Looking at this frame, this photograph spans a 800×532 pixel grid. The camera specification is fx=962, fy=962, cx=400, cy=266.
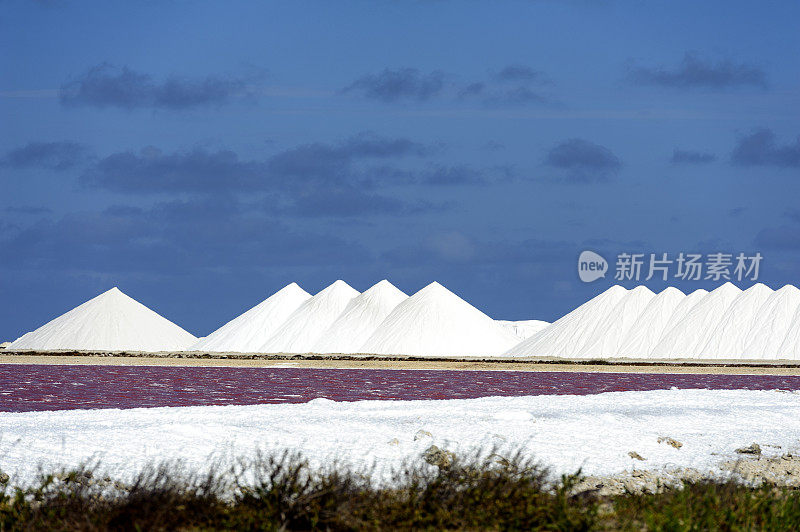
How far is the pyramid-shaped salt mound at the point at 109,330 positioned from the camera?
239 ft

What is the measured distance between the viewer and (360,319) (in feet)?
244

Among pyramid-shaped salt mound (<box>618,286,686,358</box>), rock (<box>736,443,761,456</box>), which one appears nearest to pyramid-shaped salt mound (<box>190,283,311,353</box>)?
pyramid-shaped salt mound (<box>618,286,686,358</box>)

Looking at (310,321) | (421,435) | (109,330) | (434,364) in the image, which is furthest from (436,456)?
(109,330)

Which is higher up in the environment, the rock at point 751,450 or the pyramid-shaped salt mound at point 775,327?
the pyramid-shaped salt mound at point 775,327

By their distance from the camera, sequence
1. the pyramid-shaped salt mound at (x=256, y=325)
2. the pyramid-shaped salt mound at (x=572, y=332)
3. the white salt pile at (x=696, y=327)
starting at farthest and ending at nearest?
the pyramid-shaped salt mound at (x=256, y=325) < the pyramid-shaped salt mound at (x=572, y=332) < the white salt pile at (x=696, y=327)

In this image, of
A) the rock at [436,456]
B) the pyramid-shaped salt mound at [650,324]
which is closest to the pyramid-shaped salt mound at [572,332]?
the pyramid-shaped salt mound at [650,324]

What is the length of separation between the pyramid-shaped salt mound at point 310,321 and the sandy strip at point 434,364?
13.3 m

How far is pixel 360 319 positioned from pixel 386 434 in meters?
63.1

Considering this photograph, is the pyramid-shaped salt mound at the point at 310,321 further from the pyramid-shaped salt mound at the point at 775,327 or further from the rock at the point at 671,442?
the rock at the point at 671,442

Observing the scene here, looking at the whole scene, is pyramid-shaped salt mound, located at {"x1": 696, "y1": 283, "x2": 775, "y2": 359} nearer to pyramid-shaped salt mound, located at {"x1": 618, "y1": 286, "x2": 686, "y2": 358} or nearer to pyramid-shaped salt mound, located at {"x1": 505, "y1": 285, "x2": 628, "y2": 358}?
pyramid-shaped salt mound, located at {"x1": 618, "y1": 286, "x2": 686, "y2": 358}

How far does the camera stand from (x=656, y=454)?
37.4 feet

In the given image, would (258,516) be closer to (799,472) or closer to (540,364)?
(799,472)

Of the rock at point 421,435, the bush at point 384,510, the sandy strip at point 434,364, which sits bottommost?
the bush at point 384,510

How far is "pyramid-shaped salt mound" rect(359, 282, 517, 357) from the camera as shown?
68125 mm
